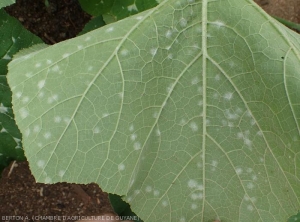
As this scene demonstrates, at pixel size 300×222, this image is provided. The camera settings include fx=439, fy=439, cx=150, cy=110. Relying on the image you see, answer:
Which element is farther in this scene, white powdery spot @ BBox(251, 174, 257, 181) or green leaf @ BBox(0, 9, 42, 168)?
green leaf @ BBox(0, 9, 42, 168)

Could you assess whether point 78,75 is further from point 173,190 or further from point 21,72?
point 173,190

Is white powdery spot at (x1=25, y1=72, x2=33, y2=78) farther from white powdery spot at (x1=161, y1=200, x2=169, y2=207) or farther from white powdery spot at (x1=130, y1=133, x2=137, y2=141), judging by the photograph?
white powdery spot at (x1=161, y1=200, x2=169, y2=207)

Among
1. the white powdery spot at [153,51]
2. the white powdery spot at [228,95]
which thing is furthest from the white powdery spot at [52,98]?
the white powdery spot at [228,95]

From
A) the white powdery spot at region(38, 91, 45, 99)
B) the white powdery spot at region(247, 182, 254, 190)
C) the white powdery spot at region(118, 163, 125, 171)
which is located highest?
the white powdery spot at region(38, 91, 45, 99)

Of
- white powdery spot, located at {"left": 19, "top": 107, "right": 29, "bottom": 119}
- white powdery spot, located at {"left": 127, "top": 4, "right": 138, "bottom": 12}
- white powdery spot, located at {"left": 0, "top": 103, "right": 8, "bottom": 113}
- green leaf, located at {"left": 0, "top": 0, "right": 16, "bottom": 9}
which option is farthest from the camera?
white powdery spot, located at {"left": 0, "top": 103, "right": 8, "bottom": 113}

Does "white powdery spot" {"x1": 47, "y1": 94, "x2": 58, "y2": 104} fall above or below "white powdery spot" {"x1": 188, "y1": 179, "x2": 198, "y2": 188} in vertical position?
above

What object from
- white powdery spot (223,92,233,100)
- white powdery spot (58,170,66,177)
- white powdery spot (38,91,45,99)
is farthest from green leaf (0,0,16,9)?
white powdery spot (223,92,233,100)

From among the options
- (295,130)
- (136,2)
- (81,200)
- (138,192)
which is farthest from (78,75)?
(81,200)
